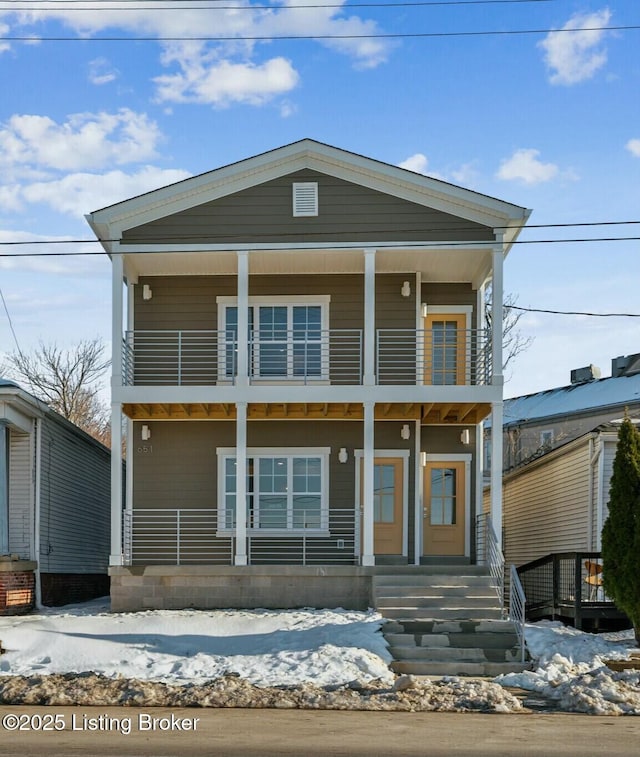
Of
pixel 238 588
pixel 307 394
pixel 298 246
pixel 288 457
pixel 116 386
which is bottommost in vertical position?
pixel 238 588

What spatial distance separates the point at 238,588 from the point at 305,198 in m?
7.14

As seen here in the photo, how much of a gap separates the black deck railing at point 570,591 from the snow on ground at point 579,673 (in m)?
0.35

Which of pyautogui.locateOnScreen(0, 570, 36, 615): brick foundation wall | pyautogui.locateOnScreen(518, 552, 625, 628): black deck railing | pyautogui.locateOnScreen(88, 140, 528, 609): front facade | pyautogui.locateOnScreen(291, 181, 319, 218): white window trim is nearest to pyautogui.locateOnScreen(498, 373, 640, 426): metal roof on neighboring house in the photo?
pyautogui.locateOnScreen(518, 552, 625, 628): black deck railing

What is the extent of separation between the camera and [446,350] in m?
21.5

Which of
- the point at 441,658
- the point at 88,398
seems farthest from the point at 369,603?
the point at 88,398

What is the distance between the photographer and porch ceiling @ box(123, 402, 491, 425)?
65.6 ft

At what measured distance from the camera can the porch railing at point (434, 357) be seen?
2036 centimetres

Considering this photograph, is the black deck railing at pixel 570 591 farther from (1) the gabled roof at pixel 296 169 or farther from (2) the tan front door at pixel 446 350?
(1) the gabled roof at pixel 296 169

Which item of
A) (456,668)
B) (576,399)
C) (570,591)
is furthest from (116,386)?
(576,399)

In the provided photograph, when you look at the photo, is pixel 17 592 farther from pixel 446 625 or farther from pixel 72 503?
pixel 446 625

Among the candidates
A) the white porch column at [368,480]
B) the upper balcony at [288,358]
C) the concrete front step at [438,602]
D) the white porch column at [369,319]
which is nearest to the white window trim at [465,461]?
the upper balcony at [288,358]

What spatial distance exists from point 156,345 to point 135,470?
2.47 meters

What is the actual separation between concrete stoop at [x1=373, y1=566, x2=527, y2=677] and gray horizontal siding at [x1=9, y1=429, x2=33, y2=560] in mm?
7412

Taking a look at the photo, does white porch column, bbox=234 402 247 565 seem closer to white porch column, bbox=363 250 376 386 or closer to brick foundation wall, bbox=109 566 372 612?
brick foundation wall, bbox=109 566 372 612
